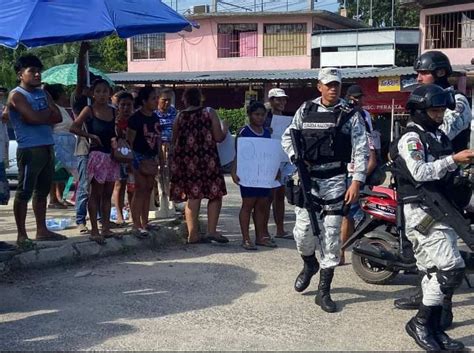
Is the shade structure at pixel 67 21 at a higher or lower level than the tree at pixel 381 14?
lower

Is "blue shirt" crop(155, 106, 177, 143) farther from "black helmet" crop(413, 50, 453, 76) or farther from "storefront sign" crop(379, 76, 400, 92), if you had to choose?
"storefront sign" crop(379, 76, 400, 92)

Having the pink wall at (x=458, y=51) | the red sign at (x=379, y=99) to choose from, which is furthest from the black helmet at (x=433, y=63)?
the pink wall at (x=458, y=51)

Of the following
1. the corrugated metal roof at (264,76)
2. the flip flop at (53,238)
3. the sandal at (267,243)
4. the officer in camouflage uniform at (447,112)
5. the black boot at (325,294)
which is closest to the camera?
the officer in camouflage uniform at (447,112)

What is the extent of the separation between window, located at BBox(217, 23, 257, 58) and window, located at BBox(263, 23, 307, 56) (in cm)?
70

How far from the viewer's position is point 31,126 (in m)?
6.26

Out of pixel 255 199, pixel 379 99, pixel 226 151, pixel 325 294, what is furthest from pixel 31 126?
pixel 379 99

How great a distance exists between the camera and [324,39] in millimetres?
28625

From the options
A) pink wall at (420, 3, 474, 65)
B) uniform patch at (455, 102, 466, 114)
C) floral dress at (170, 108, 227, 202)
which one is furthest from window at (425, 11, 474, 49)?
uniform patch at (455, 102, 466, 114)

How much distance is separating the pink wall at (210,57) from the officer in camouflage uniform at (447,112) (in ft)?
82.6

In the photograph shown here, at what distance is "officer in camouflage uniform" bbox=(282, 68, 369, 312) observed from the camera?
5.18 meters

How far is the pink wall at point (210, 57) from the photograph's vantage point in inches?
1206

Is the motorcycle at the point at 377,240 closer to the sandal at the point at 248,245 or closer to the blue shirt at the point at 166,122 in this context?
the sandal at the point at 248,245

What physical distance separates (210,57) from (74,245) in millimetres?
26610

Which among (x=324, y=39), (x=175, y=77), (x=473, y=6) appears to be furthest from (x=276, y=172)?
(x=324, y=39)
